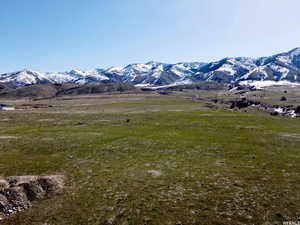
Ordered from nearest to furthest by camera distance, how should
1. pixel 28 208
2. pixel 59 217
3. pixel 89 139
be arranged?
pixel 59 217 < pixel 28 208 < pixel 89 139

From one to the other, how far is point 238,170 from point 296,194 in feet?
20.8

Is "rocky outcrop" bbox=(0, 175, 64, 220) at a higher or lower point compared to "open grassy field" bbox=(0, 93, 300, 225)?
higher

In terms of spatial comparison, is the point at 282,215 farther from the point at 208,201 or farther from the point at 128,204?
the point at 128,204

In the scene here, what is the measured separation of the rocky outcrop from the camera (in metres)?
16.5

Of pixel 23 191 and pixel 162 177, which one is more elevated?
pixel 23 191

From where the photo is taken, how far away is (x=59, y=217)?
15578mm

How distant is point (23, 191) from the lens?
1780 centimetres

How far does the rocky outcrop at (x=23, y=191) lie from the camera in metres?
16.5

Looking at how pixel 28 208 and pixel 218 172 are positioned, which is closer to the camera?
pixel 28 208

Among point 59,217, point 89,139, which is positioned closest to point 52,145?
point 89,139

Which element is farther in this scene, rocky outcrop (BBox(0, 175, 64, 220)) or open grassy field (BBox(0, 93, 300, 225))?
rocky outcrop (BBox(0, 175, 64, 220))

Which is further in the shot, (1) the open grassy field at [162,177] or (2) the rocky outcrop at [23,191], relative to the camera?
(2) the rocky outcrop at [23,191]

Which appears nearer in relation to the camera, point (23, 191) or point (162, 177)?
point (23, 191)

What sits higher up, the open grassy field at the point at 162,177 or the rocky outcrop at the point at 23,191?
the rocky outcrop at the point at 23,191
